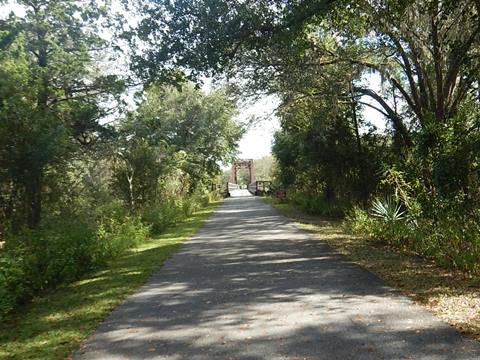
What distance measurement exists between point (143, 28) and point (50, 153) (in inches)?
143

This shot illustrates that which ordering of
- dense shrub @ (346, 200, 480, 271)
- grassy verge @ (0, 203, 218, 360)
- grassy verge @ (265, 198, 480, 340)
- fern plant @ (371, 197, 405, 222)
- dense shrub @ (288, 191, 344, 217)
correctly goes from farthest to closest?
dense shrub @ (288, 191, 344, 217) → fern plant @ (371, 197, 405, 222) → dense shrub @ (346, 200, 480, 271) → grassy verge @ (265, 198, 480, 340) → grassy verge @ (0, 203, 218, 360)

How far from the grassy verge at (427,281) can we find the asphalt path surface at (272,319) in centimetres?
26

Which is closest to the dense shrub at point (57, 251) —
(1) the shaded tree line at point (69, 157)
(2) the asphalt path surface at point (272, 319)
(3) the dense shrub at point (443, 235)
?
(1) the shaded tree line at point (69, 157)

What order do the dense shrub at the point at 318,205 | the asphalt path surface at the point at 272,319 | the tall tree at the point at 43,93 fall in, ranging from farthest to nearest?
the dense shrub at the point at 318,205 → the tall tree at the point at 43,93 → the asphalt path surface at the point at 272,319

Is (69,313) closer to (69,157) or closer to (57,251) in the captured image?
(57,251)

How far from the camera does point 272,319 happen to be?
18.8ft

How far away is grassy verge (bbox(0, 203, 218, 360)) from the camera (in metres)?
5.28

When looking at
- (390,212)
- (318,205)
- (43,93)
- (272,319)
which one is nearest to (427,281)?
(272,319)

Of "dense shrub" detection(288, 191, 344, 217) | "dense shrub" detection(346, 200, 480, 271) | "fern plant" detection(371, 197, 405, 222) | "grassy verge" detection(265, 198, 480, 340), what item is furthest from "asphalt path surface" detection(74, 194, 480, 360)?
"dense shrub" detection(288, 191, 344, 217)

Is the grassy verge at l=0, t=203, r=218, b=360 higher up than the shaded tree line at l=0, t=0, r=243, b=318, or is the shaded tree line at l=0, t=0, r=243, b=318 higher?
the shaded tree line at l=0, t=0, r=243, b=318

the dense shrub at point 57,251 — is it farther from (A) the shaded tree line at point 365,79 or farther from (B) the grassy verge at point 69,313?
(A) the shaded tree line at point 365,79

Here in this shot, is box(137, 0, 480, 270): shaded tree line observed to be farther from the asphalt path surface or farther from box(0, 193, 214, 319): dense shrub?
box(0, 193, 214, 319): dense shrub

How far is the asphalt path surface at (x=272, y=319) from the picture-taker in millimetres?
4637

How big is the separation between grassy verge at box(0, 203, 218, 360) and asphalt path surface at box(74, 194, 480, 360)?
26 cm
